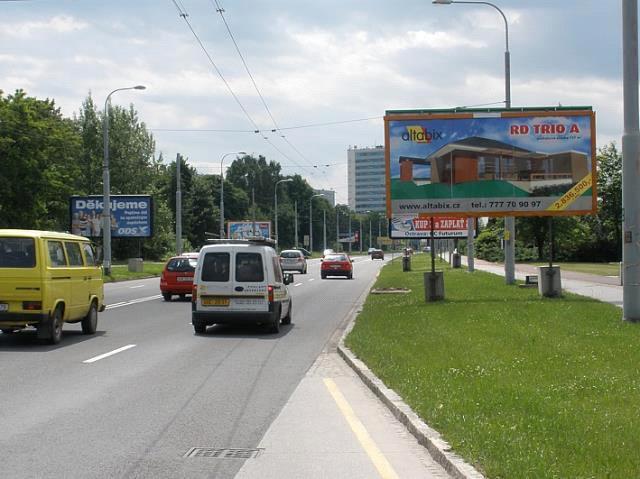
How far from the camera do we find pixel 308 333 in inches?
720

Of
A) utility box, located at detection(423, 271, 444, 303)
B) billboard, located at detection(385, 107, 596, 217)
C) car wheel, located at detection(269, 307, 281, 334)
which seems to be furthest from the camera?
billboard, located at detection(385, 107, 596, 217)

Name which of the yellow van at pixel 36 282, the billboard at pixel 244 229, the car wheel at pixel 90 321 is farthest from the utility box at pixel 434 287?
the billboard at pixel 244 229

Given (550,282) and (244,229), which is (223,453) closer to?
(550,282)

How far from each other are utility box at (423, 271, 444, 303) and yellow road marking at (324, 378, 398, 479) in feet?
43.4

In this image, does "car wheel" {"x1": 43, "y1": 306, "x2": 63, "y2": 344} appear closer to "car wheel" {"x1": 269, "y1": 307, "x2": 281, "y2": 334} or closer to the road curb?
"car wheel" {"x1": 269, "y1": 307, "x2": 281, "y2": 334}

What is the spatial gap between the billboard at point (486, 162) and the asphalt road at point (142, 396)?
26.1ft

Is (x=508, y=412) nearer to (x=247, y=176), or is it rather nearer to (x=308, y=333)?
(x=308, y=333)

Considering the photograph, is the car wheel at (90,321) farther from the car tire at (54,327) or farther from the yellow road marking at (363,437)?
the yellow road marking at (363,437)

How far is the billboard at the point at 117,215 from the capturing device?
56.7 metres

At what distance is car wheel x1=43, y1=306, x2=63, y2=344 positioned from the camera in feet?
48.8

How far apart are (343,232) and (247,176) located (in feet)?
143

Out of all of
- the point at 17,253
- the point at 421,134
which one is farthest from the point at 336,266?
the point at 17,253

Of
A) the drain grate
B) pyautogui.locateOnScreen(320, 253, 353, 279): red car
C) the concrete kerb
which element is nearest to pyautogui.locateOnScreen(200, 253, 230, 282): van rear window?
the concrete kerb

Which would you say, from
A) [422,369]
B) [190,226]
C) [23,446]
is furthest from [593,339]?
[190,226]
